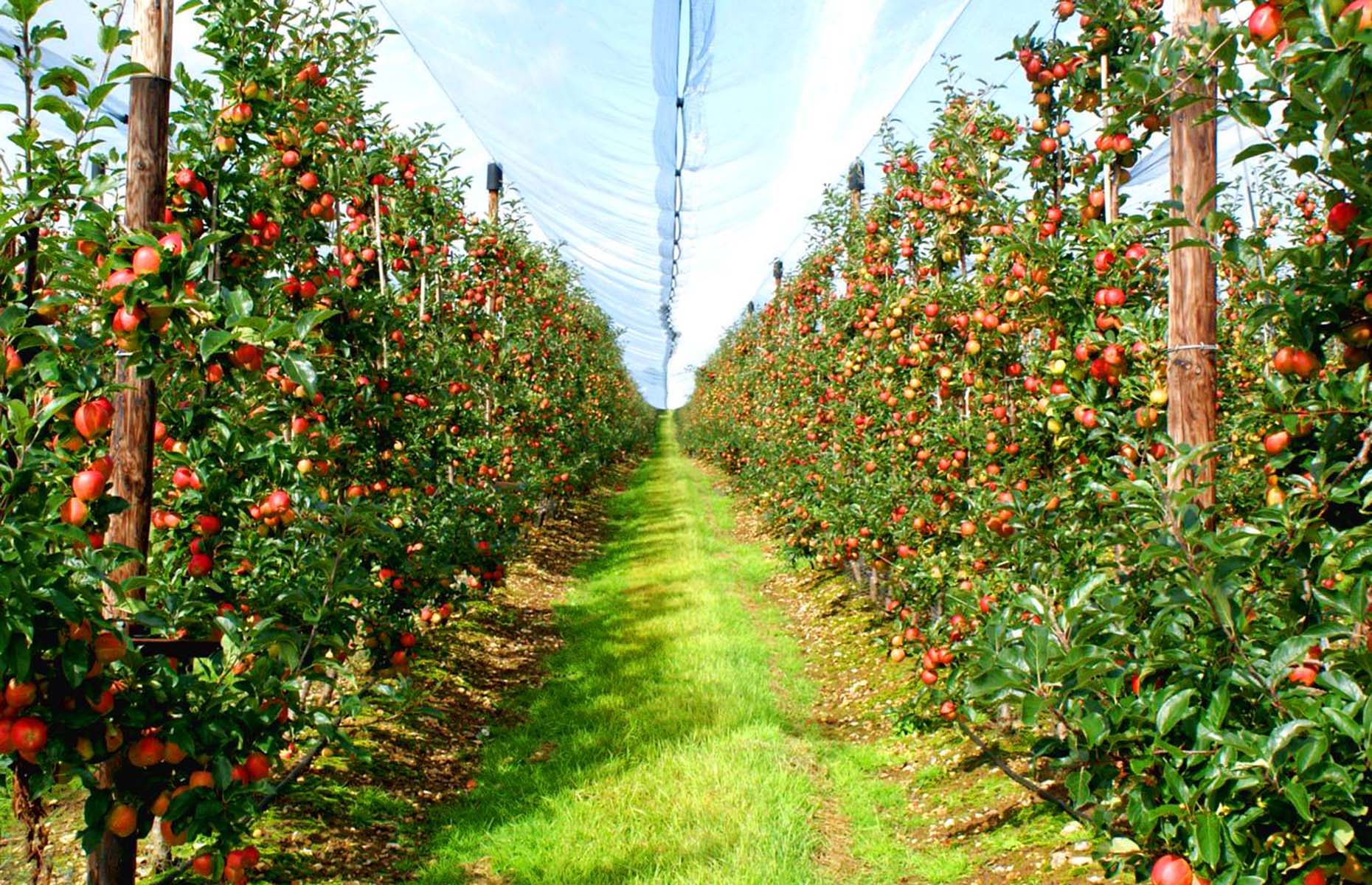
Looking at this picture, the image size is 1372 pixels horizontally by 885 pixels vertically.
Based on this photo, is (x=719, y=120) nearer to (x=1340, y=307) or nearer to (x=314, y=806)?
(x=314, y=806)

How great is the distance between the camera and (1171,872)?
5.94 feet

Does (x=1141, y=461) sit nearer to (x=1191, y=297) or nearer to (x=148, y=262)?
(x=1191, y=297)

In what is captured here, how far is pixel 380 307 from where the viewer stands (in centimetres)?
454

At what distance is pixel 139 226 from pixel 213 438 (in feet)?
2.91

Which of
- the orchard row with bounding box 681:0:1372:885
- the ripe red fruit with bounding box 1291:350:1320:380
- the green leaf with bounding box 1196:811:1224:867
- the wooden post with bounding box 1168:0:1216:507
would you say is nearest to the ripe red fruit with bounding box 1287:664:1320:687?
the orchard row with bounding box 681:0:1372:885

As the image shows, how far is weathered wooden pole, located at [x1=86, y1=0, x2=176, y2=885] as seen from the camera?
2.28m

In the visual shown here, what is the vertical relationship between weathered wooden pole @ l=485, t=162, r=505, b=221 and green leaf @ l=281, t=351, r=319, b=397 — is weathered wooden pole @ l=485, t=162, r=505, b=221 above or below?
above

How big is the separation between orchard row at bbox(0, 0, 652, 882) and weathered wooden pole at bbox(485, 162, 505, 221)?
114 inches

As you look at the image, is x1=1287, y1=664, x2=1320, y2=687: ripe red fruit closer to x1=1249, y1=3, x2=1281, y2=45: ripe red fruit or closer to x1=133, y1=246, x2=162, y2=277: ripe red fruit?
x1=1249, y1=3, x2=1281, y2=45: ripe red fruit

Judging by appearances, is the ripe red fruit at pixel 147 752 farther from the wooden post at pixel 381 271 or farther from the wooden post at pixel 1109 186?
the wooden post at pixel 1109 186

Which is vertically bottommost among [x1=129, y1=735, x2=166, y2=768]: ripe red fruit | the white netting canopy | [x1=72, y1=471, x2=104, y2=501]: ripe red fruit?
[x1=129, y1=735, x2=166, y2=768]: ripe red fruit

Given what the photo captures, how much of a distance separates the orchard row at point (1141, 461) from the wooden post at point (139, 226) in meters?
2.13

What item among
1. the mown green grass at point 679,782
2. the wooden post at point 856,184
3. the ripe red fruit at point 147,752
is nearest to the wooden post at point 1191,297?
the mown green grass at point 679,782

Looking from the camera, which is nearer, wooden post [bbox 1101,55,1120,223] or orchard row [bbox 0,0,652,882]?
orchard row [bbox 0,0,652,882]
